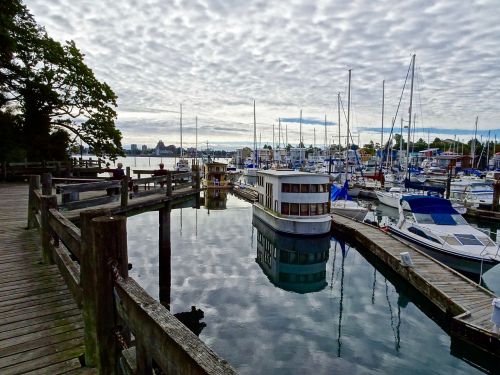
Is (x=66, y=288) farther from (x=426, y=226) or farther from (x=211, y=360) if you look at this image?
(x=426, y=226)

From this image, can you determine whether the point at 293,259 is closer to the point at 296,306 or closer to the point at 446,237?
the point at 296,306

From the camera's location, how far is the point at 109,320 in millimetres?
2938

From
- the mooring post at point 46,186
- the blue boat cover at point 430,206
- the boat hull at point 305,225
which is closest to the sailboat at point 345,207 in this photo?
the boat hull at point 305,225

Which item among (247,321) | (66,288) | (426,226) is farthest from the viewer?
(426,226)

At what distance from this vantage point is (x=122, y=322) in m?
2.98

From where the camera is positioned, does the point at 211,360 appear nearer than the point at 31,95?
Yes

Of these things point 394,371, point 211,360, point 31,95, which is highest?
point 31,95

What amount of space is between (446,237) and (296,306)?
9179 millimetres

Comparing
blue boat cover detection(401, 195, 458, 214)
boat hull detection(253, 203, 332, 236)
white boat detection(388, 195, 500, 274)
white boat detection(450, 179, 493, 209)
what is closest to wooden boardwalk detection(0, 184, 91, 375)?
white boat detection(388, 195, 500, 274)

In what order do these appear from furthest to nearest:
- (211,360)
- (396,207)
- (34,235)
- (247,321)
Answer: (396,207), (247,321), (34,235), (211,360)

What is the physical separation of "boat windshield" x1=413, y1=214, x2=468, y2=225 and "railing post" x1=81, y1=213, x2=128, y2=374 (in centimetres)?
1985

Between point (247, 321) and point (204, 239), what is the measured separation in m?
11.8

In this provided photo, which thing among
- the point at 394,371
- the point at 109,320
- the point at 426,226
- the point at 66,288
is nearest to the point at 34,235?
the point at 66,288

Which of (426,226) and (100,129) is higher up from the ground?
(100,129)
